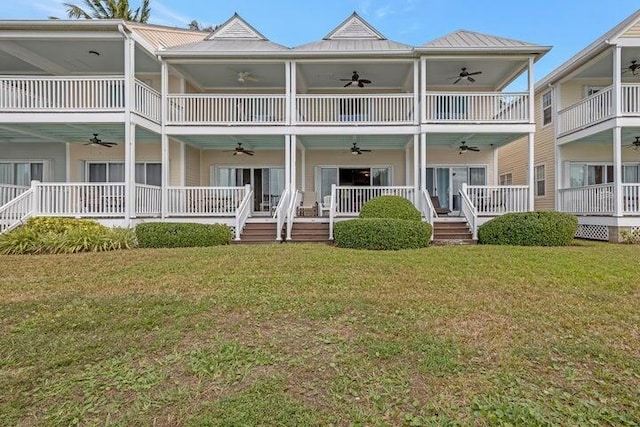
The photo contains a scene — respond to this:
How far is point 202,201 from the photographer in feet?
44.2

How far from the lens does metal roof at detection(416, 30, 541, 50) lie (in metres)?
12.7

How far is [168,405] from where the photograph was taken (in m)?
2.93

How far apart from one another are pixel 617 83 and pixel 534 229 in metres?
6.15

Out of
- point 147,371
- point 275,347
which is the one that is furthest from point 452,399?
point 147,371

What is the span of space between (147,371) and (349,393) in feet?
5.82

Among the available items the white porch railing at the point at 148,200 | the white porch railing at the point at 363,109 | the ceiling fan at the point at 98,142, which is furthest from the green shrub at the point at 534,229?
the ceiling fan at the point at 98,142

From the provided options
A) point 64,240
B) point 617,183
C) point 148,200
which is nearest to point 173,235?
point 64,240

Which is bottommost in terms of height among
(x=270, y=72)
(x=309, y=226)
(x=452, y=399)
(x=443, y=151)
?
(x=452, y=399)

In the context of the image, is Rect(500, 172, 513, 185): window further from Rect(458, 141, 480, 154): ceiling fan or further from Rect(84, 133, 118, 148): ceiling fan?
Rect(84, 133, 118, 148): ceiling fan

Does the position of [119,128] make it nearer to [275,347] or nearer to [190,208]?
[190,208]

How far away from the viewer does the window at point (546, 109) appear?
1697 centimetres

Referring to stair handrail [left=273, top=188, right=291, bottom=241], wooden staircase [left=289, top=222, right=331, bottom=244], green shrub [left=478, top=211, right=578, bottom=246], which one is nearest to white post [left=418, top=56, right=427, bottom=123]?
green shrub [left=478, top=211, right=578, bottom=246]

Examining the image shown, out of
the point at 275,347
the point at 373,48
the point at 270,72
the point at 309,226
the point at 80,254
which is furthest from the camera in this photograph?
the point at 270,72

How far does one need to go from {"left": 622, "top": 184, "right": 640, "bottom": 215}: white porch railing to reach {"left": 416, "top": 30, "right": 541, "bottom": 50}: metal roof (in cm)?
551
